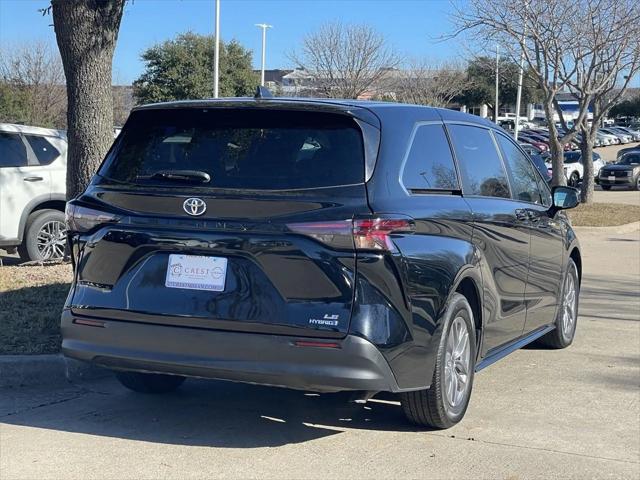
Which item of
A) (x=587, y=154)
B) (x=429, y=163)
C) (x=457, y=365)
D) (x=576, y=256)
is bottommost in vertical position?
(x=457, y=365)

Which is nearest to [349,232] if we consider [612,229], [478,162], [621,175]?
[478,162]

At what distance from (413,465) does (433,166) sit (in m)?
1.79

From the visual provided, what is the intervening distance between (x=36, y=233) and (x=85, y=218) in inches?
244

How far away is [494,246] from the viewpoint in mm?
5957

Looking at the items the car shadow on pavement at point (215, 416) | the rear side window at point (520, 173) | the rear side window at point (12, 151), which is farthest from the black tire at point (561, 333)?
the rear side window at point (12, 151)

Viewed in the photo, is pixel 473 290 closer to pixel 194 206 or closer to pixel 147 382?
pixel 194 206

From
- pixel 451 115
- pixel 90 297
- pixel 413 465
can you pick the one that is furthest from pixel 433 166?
pixel 90 297

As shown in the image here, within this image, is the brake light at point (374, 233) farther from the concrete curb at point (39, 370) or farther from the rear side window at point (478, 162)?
the concrete curb at point (39, 370)

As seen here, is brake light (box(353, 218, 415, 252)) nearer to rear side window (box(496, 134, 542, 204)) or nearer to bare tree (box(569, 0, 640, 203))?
rear side window (box(496, 134, 542, 204))

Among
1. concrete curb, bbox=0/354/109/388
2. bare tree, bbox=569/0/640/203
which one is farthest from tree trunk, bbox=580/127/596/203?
concrete curb, bbox=0/354/109/388

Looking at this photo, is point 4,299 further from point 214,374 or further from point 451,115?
point 451,115

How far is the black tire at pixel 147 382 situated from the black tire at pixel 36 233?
5310mm

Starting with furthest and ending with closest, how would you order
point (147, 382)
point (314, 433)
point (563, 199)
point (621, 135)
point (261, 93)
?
point (621, 135)
point (563, 199)
point (147, 382)
point (261, 93)
point (314, 433)

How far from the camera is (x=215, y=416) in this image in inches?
222
